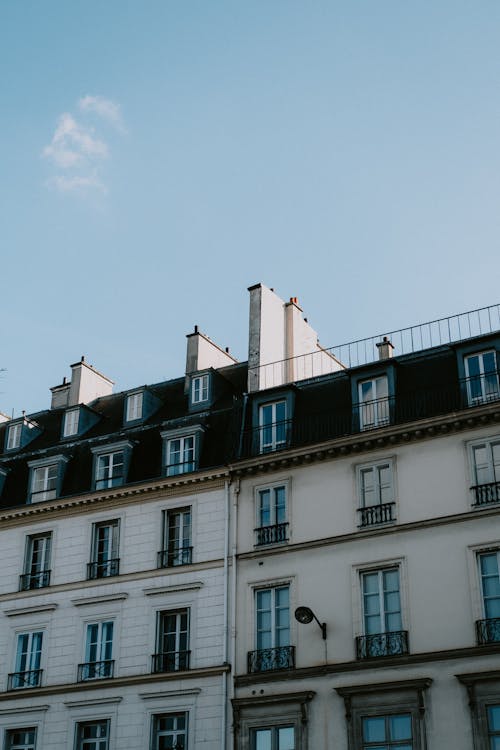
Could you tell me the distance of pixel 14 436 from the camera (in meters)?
37.4

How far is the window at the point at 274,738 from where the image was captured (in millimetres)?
26109

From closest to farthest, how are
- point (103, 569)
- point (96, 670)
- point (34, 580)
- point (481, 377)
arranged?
point (481, 377) → point (96, 670) → point (103, 569) → point (34, 580)

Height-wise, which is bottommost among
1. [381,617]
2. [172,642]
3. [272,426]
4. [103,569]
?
[381,617]

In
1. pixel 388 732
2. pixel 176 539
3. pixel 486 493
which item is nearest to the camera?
pixel 388 732

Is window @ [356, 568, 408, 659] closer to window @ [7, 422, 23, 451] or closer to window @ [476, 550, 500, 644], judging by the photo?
window @ [476, 550, 500, 644]

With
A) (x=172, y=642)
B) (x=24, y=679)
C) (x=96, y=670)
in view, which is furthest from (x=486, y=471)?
(x=24, y=679)

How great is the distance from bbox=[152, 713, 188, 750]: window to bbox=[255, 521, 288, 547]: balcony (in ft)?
15.5

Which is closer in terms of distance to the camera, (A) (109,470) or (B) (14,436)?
(A) (109,470)

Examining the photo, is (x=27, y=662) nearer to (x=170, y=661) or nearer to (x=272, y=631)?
(x=170, y=661)

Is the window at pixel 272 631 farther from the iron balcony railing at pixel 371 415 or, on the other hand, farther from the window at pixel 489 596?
the window at pixel 489 596

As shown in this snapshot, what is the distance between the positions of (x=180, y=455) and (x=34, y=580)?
18.2 ft

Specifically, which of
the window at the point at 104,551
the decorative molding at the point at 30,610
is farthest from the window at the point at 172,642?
the decorative molding at the point at 30,610

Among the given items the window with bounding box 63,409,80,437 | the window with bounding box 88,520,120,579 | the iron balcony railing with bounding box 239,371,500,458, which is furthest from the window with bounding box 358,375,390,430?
the window with bounding box 63,409,80,437

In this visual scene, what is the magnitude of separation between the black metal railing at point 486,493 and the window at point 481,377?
6.90ft
